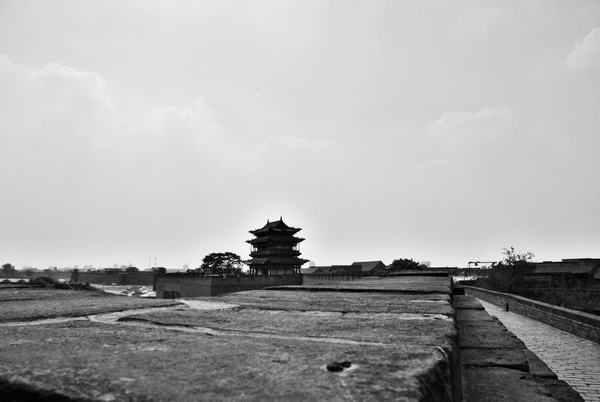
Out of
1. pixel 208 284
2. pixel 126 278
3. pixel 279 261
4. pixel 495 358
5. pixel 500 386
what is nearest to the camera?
pixel 500 386

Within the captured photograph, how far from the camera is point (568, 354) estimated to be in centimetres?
786

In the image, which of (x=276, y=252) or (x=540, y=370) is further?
(x=276, y=252)

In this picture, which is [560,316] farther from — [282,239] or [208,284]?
[282,239]

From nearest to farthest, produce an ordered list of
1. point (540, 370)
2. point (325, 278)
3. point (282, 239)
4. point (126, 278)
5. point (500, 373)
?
point (500, 373) < point (540, 370) < point (325, 278) < point (282, 239) < point (126, 278)

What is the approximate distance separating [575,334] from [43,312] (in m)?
12.2

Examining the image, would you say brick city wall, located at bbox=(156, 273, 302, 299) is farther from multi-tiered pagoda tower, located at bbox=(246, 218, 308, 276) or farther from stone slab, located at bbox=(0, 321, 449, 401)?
stone slab, located at bbox=(0, 321, 449, 401)

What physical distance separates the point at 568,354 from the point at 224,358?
382 inches

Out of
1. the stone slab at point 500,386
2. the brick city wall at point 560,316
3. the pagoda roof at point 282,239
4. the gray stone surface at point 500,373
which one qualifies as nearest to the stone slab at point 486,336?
the gray stone surface at point 500,373

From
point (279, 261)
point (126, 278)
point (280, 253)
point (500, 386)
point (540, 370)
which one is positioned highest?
point (280, 253)

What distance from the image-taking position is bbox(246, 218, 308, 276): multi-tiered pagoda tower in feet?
124

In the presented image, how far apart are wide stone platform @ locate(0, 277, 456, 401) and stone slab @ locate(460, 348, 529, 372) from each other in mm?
981

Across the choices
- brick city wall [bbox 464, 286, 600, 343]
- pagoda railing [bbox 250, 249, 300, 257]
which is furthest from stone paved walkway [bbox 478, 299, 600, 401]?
pagoda railing [bbox 250, 249, 300, 257]

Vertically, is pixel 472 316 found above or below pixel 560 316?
above

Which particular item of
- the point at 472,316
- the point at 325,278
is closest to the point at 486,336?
the point at 472,316
